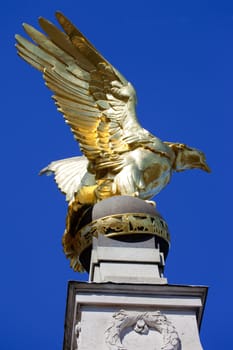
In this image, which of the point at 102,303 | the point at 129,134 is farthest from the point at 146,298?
the point at 129,134

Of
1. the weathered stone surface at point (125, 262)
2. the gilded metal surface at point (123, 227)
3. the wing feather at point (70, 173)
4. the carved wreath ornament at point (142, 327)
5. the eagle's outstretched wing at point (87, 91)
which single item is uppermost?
the eagle's outstretched wing at point (87, 91)

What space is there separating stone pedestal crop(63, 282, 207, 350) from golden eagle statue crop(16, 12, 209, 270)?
194cm

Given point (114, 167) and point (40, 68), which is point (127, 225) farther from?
point (40, 68)

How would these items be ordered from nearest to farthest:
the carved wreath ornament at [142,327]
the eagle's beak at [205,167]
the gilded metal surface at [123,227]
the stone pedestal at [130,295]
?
the carved wreath ornament at [142,327], the stone pedestal at [130,295], the gilded metal surface at [123,227], the eagle's beak at [205,167]

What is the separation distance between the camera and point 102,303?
9.09 m

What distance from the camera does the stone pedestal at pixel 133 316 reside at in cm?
873

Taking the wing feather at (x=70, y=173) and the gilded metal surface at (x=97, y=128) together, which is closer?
the gilded metal surface at (x=97, y=128)

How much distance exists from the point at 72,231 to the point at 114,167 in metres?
1.08

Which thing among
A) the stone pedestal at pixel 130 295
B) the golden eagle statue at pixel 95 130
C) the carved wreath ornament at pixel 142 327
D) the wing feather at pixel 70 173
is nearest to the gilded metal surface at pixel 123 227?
the stone pedestal at pixel 130 295

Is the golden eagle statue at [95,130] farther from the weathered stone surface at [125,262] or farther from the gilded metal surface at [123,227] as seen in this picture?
the weathered stone surface at [125,262]

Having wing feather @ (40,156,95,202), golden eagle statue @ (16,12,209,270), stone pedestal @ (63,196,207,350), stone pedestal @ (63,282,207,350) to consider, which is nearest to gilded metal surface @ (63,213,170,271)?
stone pedestal @ (63,196,207,350)

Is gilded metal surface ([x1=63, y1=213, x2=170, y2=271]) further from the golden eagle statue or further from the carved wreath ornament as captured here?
the carved wreath ornament

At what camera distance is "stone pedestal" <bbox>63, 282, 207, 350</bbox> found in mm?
8734

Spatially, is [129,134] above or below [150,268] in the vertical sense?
above
